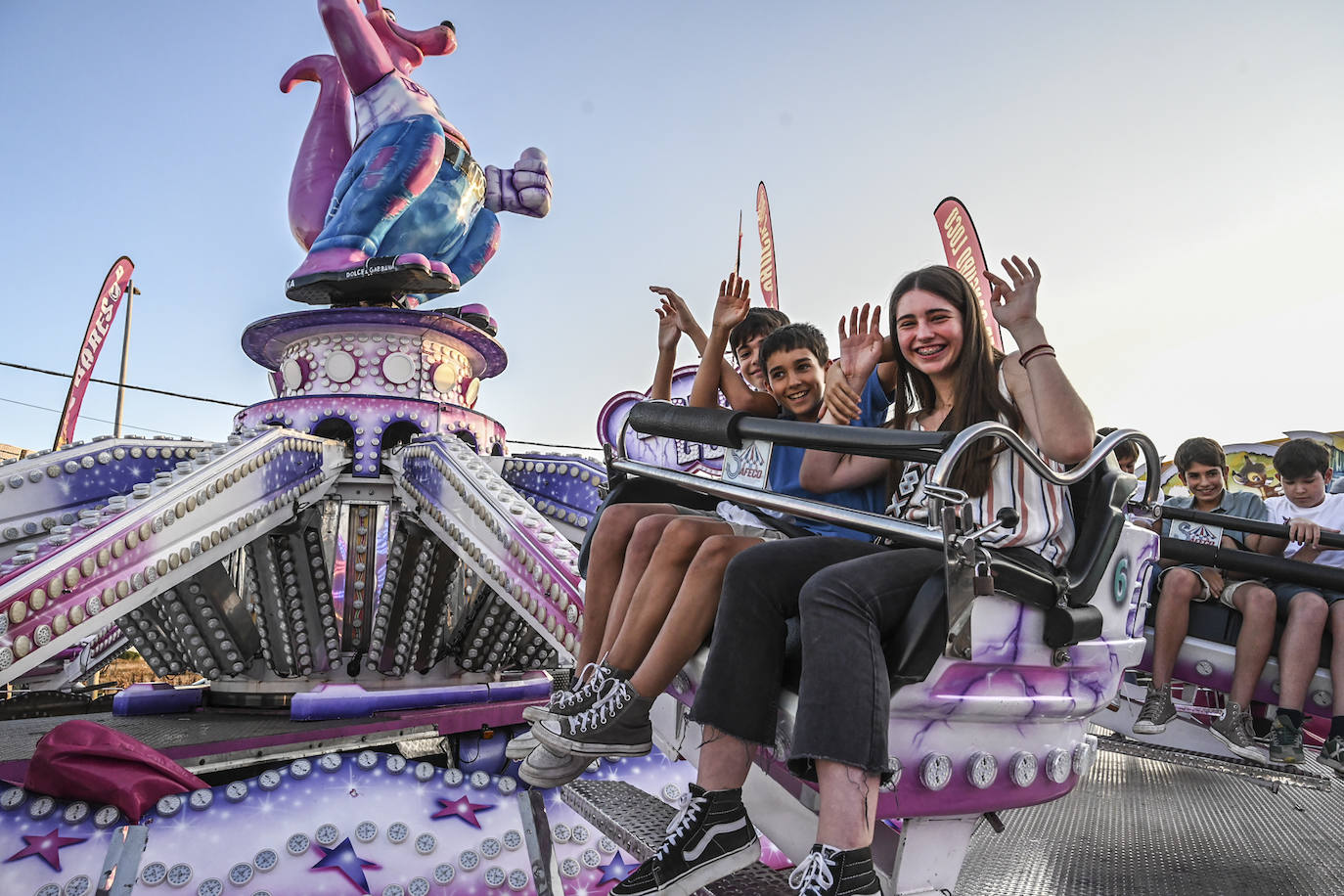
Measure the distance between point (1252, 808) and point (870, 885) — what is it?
2138mm

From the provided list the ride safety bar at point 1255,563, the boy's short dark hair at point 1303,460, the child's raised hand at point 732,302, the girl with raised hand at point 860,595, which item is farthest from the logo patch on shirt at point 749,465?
the boy's short dark hair at point 1303,460

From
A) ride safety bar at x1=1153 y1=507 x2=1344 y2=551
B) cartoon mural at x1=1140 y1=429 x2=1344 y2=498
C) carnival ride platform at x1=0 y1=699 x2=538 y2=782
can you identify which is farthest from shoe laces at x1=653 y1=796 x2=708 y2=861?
cartoon mural at x1=1140 y1=429 x2=1344 y2=498

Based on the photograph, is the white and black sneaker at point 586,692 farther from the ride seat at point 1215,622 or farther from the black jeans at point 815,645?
the ride seat at point 1215,622

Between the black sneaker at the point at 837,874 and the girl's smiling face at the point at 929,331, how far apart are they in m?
0.93

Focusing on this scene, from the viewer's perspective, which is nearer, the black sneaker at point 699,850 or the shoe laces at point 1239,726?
the black sneaker at point 699,850

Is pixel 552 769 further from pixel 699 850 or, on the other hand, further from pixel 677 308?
pixel 677 308

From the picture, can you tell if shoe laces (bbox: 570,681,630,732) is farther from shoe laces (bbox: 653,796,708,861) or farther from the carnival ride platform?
the carnival ride platform

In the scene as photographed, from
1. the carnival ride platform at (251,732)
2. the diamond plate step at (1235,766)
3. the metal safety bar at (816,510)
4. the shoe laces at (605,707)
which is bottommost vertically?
the carnival ride platform at (251,732)

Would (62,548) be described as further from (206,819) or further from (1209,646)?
(1209,646)

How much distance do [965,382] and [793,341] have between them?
19.2 inches

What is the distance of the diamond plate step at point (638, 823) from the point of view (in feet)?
4.74

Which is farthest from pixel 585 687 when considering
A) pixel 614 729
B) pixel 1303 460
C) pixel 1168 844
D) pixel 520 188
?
pixel 520 188

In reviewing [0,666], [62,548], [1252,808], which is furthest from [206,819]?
[1252,808]

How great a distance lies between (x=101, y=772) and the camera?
3160mm
